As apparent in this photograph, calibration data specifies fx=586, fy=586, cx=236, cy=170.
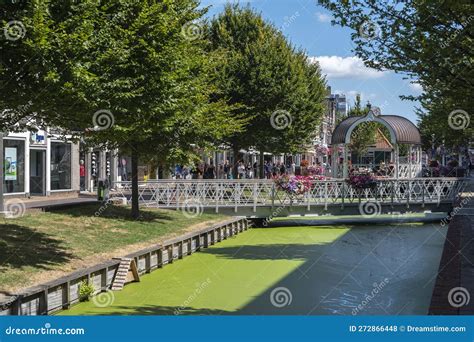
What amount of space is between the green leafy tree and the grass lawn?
459 inches

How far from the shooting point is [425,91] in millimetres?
12891

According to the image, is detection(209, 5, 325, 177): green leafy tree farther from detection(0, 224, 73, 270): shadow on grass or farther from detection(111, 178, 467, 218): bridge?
detection(0, 224, 73, 270): shadow on grass

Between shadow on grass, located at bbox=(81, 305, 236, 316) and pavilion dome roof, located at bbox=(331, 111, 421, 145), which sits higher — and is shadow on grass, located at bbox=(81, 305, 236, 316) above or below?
below

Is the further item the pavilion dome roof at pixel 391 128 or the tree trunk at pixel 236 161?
the tree trunk at pixel 236 161

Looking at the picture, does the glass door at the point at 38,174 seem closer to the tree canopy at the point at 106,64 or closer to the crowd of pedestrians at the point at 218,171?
the crowd of pedestrians at the point at 218,171

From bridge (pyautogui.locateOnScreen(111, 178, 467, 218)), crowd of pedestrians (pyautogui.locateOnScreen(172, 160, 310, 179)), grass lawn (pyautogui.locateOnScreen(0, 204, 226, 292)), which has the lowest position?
grass lawn (pyautogui.locateOnScreen(0, 204, 226, 292))

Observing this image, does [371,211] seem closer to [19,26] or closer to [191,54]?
[191,54]

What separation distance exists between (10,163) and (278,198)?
1149 centimetres

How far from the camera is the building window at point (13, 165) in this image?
79.0ft

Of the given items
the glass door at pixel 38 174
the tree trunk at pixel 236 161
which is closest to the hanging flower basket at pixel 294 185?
the tree trunk at pixel 236 161

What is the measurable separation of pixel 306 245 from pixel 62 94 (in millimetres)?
12319

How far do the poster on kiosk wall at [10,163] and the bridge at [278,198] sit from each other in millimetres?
4214

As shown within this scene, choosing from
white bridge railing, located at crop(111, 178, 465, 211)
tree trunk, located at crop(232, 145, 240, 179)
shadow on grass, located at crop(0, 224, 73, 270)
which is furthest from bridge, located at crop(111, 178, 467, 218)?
shadow on grass, located at crop(0, 224, 73, 270)

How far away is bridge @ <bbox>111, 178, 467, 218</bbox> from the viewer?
2559 cm
